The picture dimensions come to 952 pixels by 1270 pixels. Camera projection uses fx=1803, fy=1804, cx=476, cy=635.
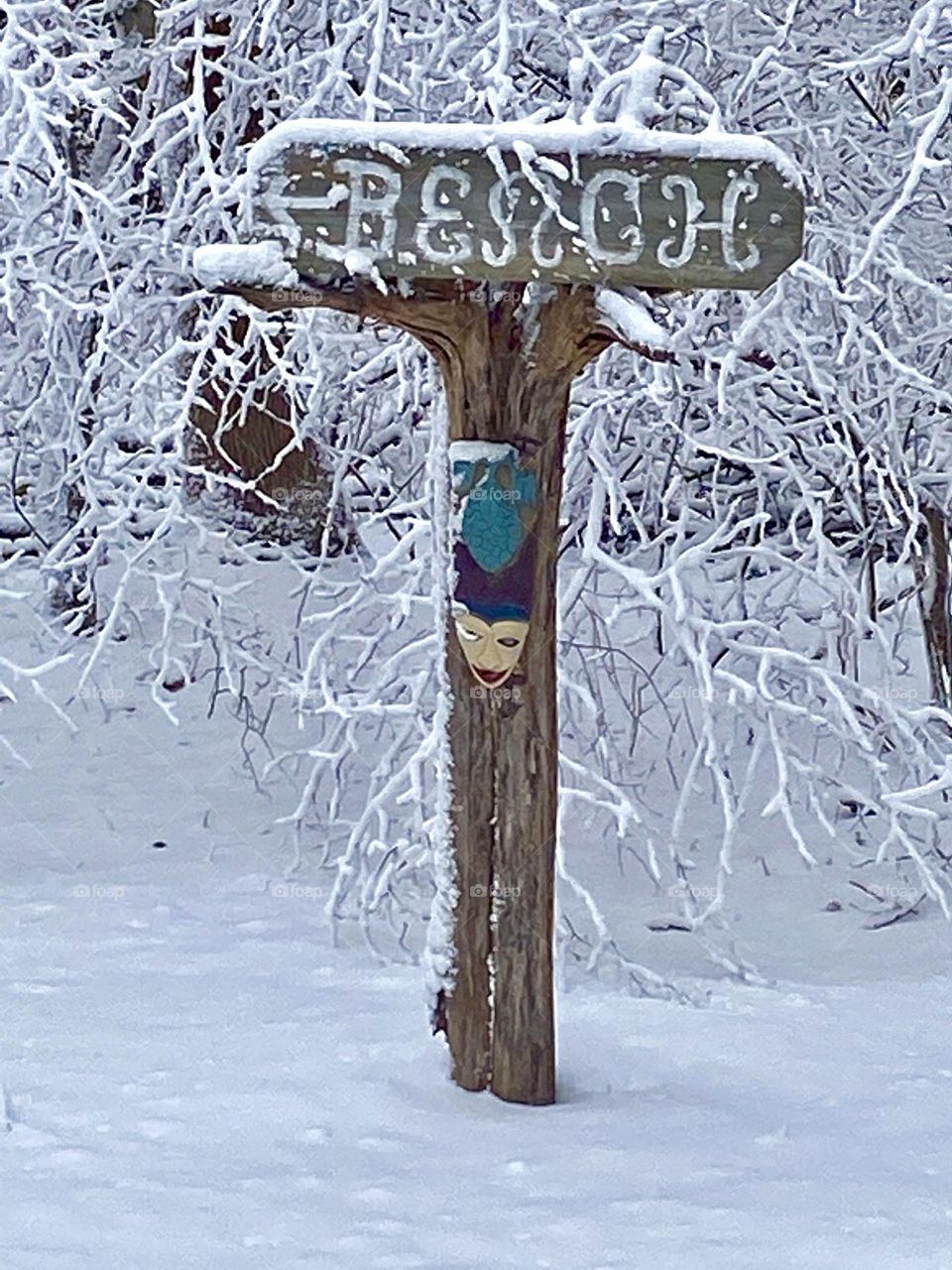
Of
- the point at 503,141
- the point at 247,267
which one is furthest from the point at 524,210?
the point at 247,267

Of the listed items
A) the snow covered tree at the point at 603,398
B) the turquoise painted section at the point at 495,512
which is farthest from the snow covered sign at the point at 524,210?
the snow covered tree at the point at 603,398

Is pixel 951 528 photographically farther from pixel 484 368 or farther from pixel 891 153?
pixel 484 368

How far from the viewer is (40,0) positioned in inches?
217

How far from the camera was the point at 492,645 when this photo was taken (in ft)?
11.6

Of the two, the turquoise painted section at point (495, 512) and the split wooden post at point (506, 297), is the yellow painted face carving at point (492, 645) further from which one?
the turquoise painted section at point (495, 512)

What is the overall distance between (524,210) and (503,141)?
15 cm

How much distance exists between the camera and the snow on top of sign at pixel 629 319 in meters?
3.29

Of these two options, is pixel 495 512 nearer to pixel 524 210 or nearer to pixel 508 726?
pixel 508 726

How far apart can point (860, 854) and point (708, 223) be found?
3.22m

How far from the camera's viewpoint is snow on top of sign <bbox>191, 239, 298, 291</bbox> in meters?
3.36

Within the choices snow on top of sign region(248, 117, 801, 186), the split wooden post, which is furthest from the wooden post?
snow on top of sign region(248, 117, 801, 186)

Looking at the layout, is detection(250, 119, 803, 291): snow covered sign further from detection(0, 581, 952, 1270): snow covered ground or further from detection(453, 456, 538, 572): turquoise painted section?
detection(0, 581, 952, 1270): snow covered ground

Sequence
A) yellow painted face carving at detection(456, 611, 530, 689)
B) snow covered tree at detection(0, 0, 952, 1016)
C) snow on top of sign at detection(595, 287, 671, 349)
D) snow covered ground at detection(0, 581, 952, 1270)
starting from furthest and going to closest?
snow covered tree at detection(0, 0, 952, 1016)
yellow painted face carving at detection(456, 611, 530, 689)
snow on top of sign at detection(595, 287, 671, 349)
snow covered ground at detection(0, 581, 952, 1270)

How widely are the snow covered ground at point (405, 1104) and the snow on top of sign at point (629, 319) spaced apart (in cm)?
155
